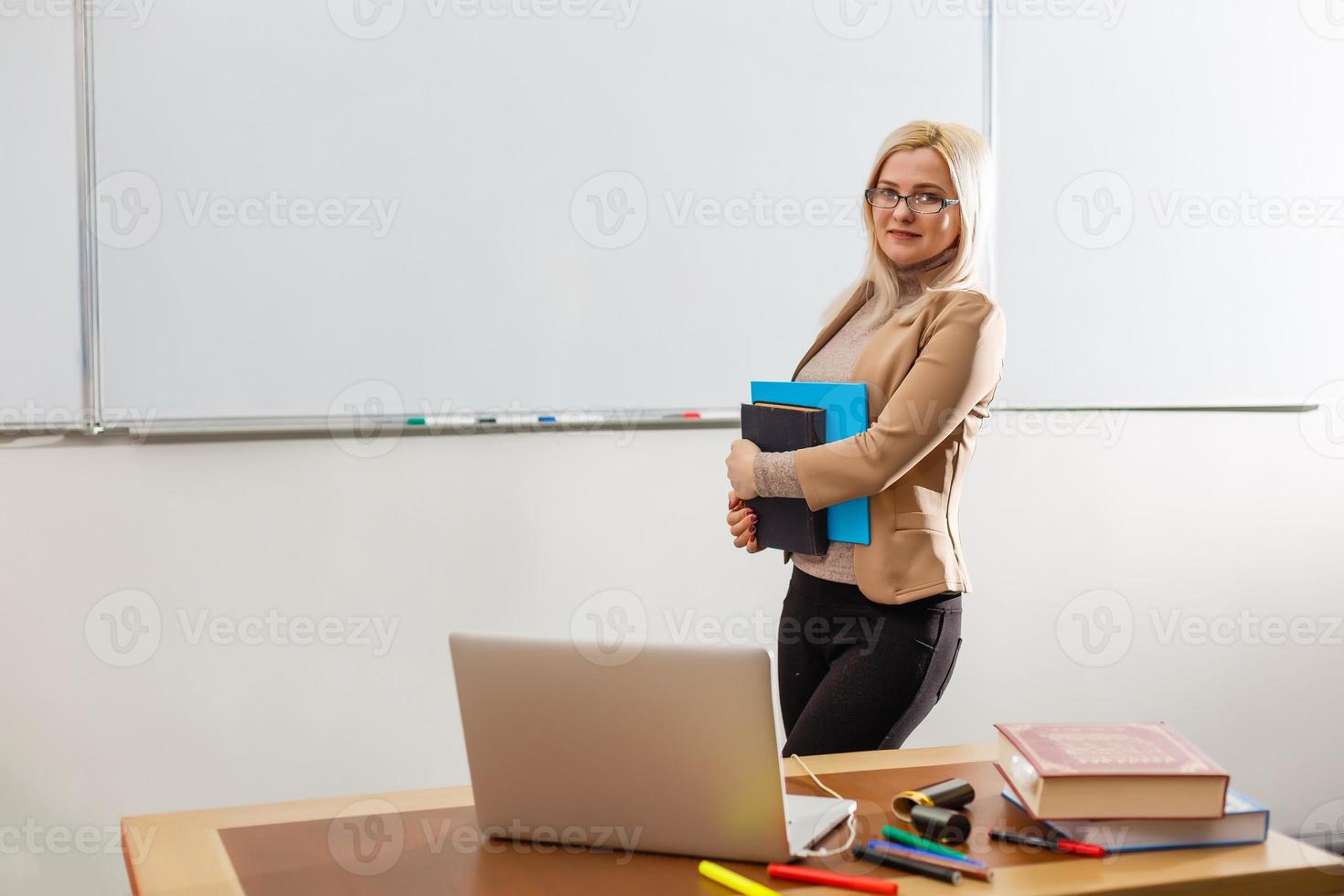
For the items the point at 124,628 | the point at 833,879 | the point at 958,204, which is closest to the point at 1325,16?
the point at 958,204

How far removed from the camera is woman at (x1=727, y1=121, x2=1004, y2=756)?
1.71 m

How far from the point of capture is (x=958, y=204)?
1793 millimetres

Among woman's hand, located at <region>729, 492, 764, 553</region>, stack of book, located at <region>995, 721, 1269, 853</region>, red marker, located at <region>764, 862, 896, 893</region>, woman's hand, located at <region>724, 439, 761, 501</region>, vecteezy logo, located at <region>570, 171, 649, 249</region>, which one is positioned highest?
vecteezy logo, located at <region>570, 171, 649, 249</region>

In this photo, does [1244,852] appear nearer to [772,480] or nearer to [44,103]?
[772,480]

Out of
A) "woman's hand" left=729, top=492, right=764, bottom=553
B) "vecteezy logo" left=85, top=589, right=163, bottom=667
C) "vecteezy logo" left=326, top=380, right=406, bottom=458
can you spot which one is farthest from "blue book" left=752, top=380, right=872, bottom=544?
"vecteezy logo" left=85, top=589, right=163, bottom=667

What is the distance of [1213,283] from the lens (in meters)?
3.03

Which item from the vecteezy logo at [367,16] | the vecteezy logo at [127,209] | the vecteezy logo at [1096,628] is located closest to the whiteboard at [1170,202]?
the vecteezy logo at [1096,628]

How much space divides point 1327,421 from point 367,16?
101 inches

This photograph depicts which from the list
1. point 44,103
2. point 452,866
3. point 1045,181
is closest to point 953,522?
point 452,866

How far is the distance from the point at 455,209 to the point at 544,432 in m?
0.50

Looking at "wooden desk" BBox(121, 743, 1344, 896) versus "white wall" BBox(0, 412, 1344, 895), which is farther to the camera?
"white wall" BBox(0, 412, 1344, 895)

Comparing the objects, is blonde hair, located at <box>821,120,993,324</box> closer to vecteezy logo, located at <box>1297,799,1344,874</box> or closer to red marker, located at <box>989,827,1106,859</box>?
→ red marker, located at <box>989,827,1106,859</box>

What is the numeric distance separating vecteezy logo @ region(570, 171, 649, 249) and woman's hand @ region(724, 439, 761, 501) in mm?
843

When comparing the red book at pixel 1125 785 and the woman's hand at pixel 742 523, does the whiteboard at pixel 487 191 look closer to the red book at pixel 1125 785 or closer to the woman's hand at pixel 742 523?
the woman's hand at pixel 742 523
